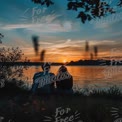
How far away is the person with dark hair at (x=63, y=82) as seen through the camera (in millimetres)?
13402

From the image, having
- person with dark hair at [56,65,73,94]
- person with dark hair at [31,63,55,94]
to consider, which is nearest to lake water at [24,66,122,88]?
person with dark hair at [56,65,73,94]

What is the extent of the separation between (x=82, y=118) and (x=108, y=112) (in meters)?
0.83

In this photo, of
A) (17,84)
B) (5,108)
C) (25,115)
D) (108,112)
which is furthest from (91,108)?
(17,84)

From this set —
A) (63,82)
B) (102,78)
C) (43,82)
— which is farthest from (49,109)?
(102,78)

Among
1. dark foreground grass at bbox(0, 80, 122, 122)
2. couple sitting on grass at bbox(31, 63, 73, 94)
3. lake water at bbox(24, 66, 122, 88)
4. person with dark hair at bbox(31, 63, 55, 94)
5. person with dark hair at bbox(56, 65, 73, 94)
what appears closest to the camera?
dark foreground grass at bbox(0, 80, 122, 122)

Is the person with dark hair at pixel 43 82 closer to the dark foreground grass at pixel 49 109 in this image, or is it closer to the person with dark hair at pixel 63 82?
the person with dark hair at pixel 63 82

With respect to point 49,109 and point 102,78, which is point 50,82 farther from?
point 102,78

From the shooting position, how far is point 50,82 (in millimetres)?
13016

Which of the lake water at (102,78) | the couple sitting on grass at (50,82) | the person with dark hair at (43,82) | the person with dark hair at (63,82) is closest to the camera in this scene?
the lake water at (102,78)

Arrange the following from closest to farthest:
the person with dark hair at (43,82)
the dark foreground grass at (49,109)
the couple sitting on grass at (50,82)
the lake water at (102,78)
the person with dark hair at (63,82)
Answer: the dark foreground grass at (49,109) → the lake water at (102,78) → the person with dark hair at (43,82) → the couple sitting on grass at (50,82) → the person with dark hair at (63,82)

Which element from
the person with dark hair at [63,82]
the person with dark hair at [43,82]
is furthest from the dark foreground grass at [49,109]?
the person with dark hair at [63,82]

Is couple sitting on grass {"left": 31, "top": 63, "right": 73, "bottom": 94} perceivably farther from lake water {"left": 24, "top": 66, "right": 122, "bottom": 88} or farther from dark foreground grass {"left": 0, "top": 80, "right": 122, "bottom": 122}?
lake water {"left": 24, "top": 66, "right": 122, "bottom": 88}

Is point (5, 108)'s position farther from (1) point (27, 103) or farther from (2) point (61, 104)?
(2) point (61, 104)

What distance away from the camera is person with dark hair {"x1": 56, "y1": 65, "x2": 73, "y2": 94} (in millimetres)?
13402
